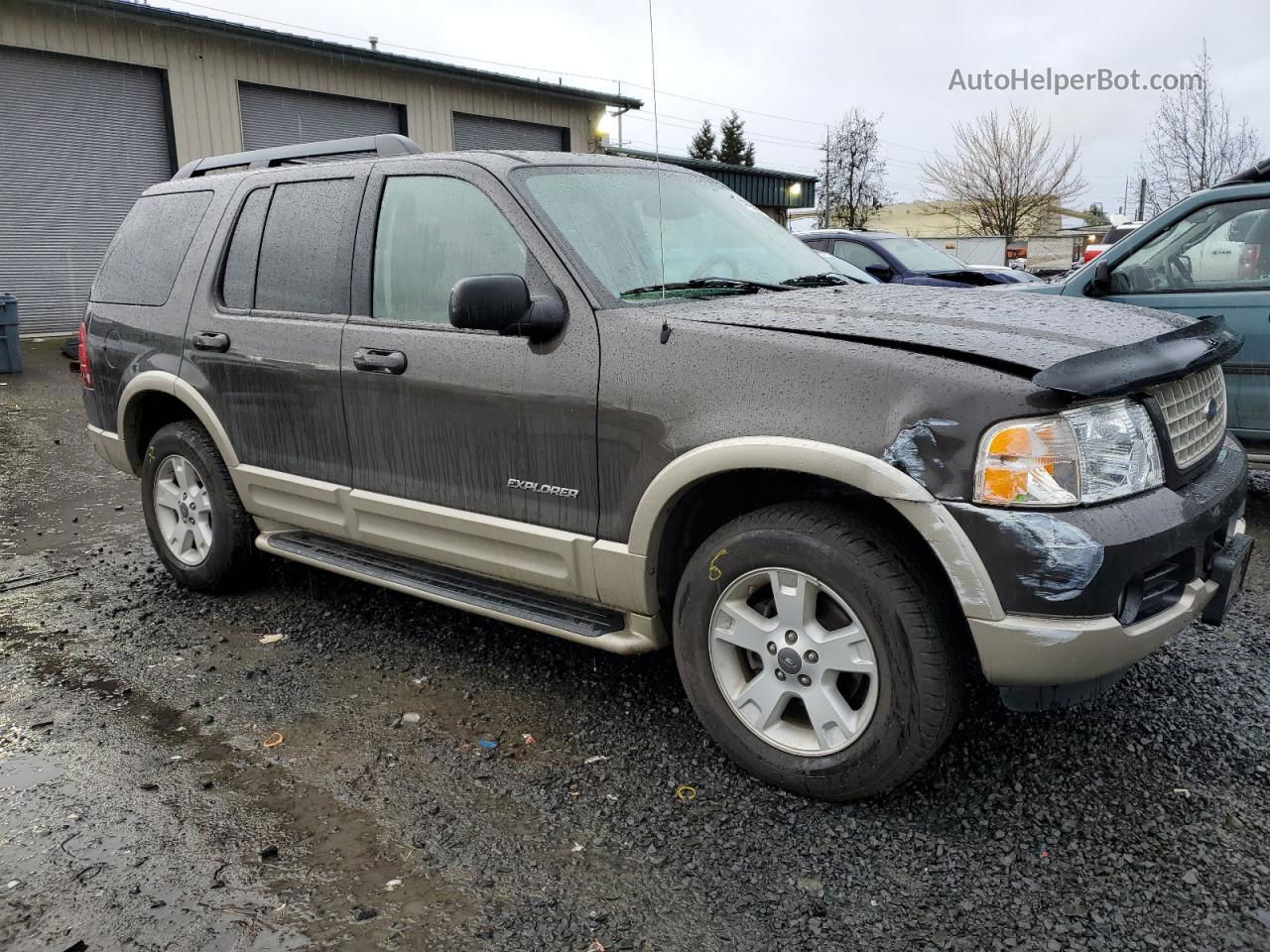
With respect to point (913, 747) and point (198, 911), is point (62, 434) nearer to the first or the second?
point (198, 911)

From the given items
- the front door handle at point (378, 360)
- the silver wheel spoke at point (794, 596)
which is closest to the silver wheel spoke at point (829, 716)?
the silver wheel spoke at point (794, 596)

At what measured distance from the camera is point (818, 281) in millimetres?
3826

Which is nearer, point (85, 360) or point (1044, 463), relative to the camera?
point (1044, 463)

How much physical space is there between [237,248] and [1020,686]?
3.64 m

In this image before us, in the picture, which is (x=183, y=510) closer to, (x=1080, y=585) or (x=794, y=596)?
(x=794, y=596)

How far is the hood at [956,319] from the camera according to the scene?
2.56m

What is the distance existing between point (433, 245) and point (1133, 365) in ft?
7.78

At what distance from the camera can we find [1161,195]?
23797 millimetres

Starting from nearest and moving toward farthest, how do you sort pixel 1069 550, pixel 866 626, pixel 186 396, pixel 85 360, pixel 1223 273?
1. pixel 1069 550
2. pixel 866 626
3. pixel 186 396
4. pixel 85 360
5. pixel 1223 273

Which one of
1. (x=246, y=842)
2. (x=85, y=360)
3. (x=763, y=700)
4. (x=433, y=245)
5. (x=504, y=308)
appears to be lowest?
(x=246, y=842)

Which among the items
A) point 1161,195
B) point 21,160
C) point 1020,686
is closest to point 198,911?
point 1020,686

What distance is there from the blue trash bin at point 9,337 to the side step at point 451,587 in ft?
34.2

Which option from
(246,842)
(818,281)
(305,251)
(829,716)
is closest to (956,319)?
(818,281)

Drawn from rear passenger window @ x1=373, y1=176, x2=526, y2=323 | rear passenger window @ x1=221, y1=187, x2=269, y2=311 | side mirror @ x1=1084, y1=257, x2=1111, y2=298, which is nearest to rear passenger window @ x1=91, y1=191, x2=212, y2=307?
A: rear passenger window @ x1=221, y1=187, x2=269, y2=311
